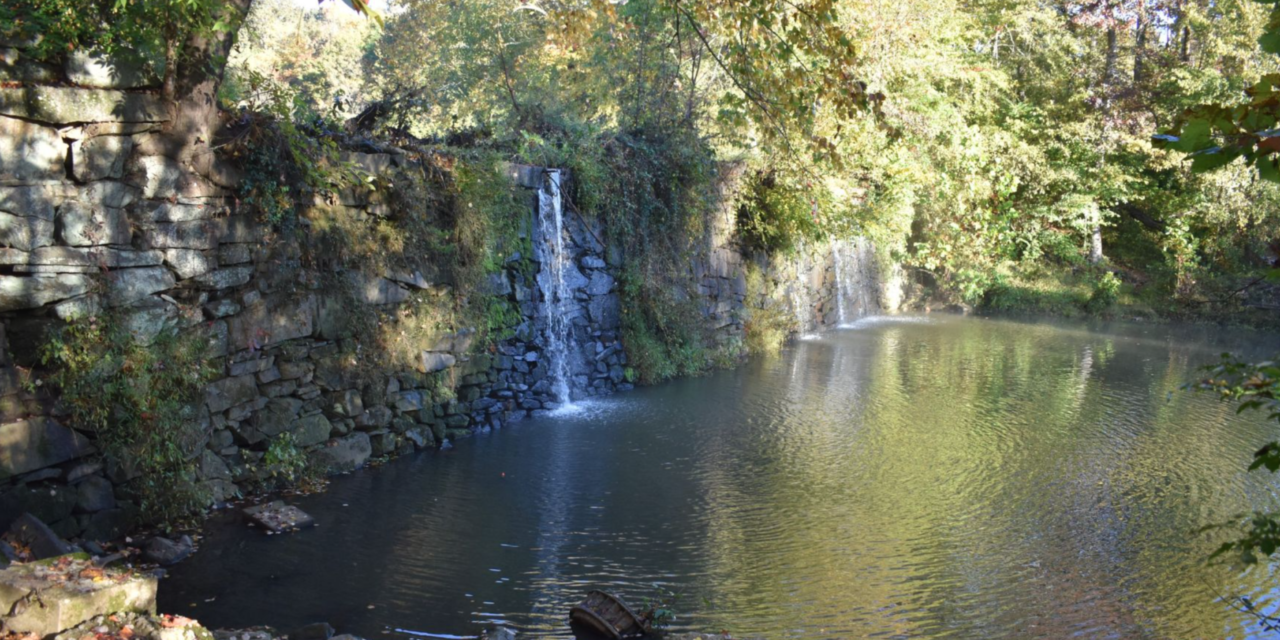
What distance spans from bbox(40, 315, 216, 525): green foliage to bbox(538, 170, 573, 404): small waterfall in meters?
4.20

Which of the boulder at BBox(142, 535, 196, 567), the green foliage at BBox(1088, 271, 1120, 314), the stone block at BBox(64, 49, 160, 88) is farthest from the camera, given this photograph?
the green foliage at BBox(1088, 271, 1120, 314)

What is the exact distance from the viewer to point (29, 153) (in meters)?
5.21

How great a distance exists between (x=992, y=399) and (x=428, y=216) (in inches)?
266

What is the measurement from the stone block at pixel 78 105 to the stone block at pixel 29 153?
7 cm

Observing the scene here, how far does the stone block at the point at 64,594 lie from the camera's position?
344 centimetres

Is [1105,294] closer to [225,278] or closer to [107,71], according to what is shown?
[225,278]

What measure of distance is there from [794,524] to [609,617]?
7.01 feet

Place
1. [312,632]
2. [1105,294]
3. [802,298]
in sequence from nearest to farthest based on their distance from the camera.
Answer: [312,632], [802,298], [1105,294]

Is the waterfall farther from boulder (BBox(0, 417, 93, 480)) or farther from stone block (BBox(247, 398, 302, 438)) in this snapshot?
boulder (BBox(0, 417, 93, 480))

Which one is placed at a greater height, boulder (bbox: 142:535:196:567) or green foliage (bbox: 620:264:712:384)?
green foliage (bbox: 620:264:712:384)

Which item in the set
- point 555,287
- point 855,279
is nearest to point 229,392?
point 555,287

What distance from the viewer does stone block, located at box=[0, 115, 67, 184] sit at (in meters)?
5.10

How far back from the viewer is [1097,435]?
906 cm

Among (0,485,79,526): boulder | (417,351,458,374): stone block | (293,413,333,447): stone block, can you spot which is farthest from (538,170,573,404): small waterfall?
(0,485,79,526): boulder
